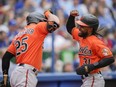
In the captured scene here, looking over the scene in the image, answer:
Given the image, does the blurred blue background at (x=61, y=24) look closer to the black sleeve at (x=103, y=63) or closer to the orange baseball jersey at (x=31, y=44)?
the orange baseball jersey at (x=31, y=44)

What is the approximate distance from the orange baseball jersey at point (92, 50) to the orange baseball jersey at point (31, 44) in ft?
1.90

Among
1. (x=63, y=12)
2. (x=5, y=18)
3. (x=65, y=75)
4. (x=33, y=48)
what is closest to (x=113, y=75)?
(x=65, y=75)

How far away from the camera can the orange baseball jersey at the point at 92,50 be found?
6.00 m

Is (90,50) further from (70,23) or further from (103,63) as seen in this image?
(70,23)

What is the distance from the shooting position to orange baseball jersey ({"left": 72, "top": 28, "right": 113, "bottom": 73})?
6.00m

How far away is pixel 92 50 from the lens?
612cm

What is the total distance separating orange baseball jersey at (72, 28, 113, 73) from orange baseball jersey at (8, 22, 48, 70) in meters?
0.58

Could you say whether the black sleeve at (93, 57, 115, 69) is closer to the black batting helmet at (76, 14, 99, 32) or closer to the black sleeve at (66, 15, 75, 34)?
the black batting helmet at (76, 14, 99, 32)

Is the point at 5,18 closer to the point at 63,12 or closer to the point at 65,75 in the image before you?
the point at 63,12

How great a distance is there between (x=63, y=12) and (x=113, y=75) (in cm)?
292

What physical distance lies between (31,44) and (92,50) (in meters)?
0.86

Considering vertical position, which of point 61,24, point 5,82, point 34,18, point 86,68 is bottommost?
point 61,24

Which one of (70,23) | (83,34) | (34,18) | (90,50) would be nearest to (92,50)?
(90,50)

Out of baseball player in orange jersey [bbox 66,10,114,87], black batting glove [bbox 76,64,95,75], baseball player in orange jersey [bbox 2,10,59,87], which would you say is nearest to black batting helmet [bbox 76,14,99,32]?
baseball player in orange jersey [bbox 66,10,114,87]
